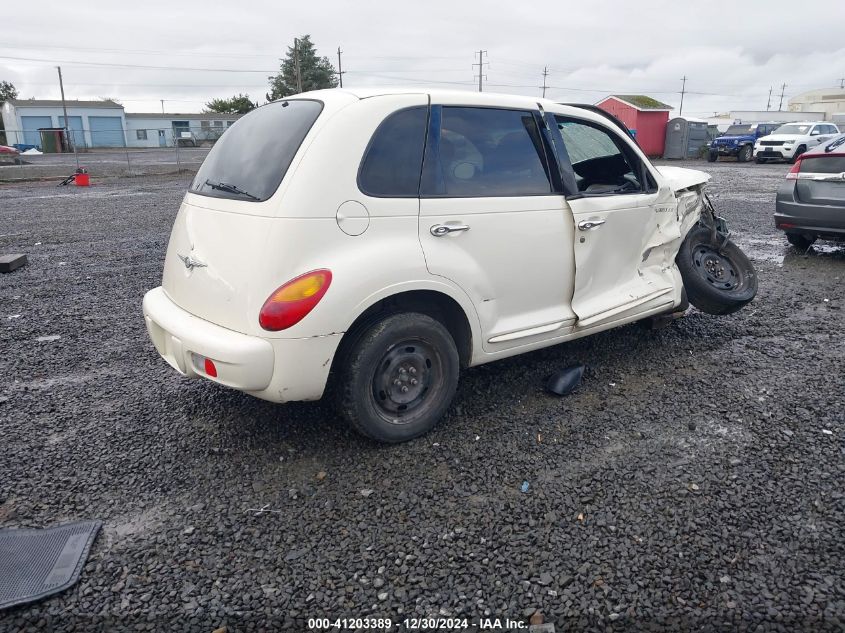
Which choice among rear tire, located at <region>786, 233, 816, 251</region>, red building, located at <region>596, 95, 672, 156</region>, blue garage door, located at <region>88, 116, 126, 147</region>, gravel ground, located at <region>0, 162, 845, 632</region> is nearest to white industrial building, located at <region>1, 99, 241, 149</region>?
blue garage door, located at <region>88, 116, 126, 147</region>

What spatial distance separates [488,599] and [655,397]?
2169 millimetres

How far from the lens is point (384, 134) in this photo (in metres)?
3.23

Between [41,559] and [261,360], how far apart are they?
121 centimetres

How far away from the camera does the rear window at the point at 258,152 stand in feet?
10.4

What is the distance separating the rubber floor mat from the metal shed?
3556 cm

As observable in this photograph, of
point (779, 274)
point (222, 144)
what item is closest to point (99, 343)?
point (222, 144)

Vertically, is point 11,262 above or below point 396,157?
below

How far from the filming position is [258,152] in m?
3.37

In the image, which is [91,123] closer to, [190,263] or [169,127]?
[169,127]

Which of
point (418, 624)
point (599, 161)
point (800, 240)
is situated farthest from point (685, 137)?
point (418, 624)

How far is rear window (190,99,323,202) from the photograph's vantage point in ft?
10.4

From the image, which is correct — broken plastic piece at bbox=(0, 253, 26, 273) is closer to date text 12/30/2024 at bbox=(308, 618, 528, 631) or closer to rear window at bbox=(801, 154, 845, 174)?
date text 12/30/2024 at bbox=(308, 618, 528, 631)

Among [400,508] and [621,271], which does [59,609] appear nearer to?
[400,508]

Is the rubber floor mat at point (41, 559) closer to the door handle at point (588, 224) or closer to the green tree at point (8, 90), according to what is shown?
the door handle at point (588, 224)
